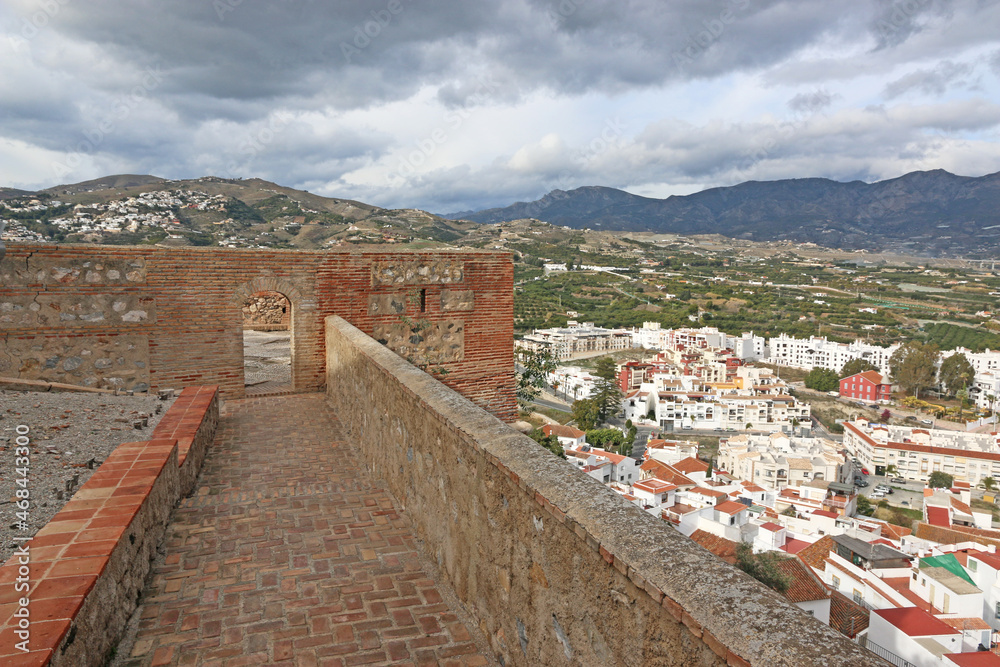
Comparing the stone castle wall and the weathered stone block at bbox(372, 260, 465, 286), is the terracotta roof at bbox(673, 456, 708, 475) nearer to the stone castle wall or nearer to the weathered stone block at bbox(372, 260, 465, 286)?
the stone castle wall

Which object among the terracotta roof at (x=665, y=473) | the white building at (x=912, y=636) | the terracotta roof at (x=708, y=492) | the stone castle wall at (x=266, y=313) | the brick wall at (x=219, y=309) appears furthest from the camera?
the terracotta roof at (x=665, y=473)

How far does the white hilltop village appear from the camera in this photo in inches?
513

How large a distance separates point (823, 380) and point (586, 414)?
3665 centimetres

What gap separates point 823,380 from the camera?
→ 250ft

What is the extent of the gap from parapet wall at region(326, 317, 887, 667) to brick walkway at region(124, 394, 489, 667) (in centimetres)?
21

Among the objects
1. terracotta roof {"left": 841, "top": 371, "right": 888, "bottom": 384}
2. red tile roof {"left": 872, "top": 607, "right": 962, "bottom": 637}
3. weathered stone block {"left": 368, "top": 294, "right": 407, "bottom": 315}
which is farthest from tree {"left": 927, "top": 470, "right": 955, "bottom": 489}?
weathered stone block {"left": 368, "top": 294, "right": 407, "bottom": 315}

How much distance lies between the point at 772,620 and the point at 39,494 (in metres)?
3.55

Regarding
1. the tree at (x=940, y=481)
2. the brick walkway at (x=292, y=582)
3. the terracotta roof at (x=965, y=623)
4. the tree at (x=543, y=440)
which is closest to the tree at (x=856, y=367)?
the tree at (x=940, y=481)

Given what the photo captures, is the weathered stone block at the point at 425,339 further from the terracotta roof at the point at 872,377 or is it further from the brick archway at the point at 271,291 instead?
the terracotta roof at the point at 872,377

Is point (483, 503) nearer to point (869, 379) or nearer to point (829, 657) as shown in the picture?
point (829, 657)

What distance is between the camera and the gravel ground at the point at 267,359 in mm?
8211

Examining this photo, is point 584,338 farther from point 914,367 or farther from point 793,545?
point 793,545

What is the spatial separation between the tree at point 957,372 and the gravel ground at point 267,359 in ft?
263

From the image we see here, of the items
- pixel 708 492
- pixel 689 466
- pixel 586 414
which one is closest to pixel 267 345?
pixel 708 492
